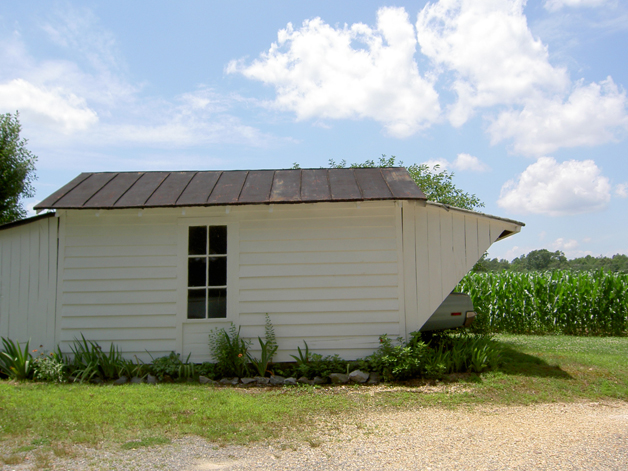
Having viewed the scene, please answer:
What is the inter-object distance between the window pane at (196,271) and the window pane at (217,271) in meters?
0.11

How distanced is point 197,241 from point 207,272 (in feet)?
1.81

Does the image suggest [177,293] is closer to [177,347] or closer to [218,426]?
[177,347]

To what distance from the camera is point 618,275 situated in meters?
12.5

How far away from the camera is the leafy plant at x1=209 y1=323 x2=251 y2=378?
268 inches

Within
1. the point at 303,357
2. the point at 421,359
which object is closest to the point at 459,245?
the point at 421,359

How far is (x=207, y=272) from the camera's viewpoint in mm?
7285

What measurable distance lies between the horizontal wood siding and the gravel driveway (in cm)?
316

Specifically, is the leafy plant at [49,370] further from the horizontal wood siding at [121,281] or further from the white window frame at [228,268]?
the white window frame at [228,268]

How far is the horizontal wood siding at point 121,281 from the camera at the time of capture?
7184 millimetres

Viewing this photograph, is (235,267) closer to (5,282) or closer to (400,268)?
(400,268)

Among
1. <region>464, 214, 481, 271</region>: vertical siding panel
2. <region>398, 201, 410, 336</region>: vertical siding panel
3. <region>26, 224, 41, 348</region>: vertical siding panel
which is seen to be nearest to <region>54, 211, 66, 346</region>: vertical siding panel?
<region>26, 224, 41, 348</region>: vertical siding panel

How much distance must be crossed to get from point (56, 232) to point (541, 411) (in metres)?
7.72

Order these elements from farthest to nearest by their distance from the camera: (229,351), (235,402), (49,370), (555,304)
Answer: (555,304) → (229,351) → (49,370) → (235,402)

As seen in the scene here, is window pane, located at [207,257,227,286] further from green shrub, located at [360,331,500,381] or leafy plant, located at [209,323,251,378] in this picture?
green shrub, located at [360,331,500,381]
